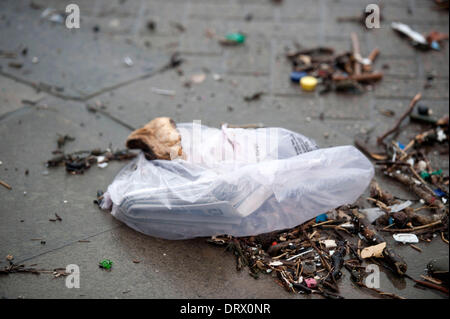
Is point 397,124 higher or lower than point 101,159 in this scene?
higher

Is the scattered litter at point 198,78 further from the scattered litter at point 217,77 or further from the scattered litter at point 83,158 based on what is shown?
the scattered litter at point 83,158

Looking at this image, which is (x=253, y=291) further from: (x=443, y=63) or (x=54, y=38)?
(x=54, y=38)

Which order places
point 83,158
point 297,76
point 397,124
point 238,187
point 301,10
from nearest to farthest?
point 238,187
point 83,158
point 397,124
point 297,76
point 301,10

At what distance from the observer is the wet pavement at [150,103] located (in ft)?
8.80

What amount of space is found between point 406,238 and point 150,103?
2458 mm

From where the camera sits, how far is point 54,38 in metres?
4.86

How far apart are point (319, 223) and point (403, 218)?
548 millimetres

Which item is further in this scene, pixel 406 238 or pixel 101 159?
pixel 101 159

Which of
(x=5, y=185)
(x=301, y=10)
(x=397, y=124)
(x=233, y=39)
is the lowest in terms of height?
(x=5, y=185)

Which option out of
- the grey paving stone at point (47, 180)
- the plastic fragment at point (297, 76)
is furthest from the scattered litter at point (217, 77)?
the grey paving stone at point (47, 180)

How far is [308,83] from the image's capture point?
4184 millimetres

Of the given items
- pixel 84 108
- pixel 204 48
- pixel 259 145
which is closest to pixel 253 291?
pixel 259 145

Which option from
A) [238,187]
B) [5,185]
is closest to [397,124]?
[238,187]

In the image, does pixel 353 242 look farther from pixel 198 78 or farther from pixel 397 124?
pixel 198 78
